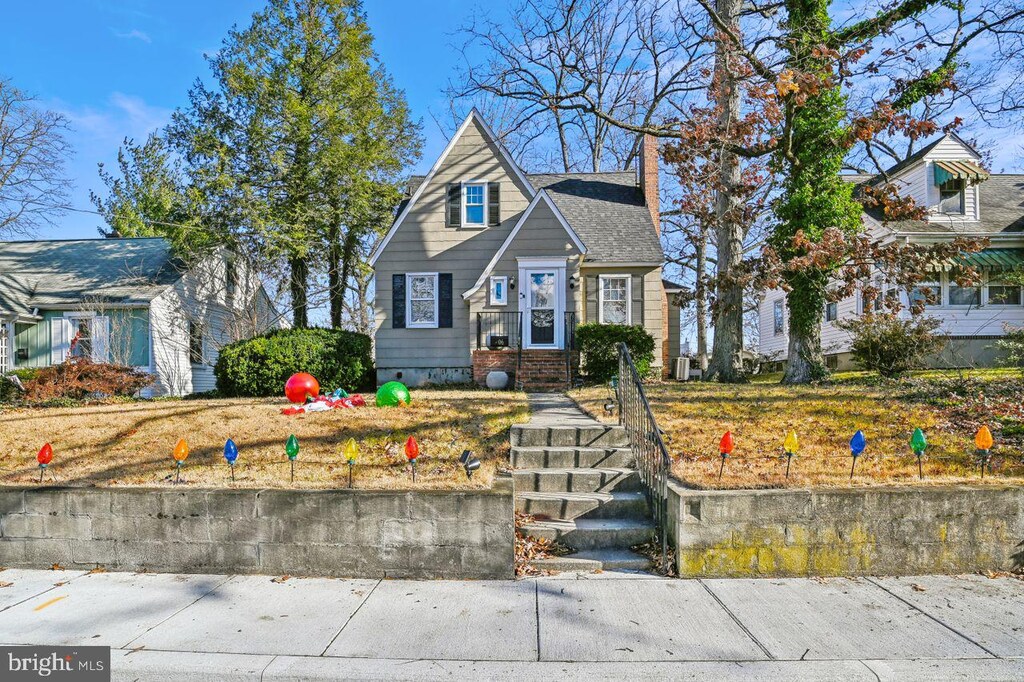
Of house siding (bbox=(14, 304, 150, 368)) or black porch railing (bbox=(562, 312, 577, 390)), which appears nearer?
black porch railing (bbox=(562, 312, 577, 390))

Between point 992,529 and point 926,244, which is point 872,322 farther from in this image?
point 992,529

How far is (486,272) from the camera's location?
16.1m

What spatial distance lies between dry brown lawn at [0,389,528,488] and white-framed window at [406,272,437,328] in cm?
732

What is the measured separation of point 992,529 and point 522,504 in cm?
411

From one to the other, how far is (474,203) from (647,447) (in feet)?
39.2

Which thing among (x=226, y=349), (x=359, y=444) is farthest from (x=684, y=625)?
(x=226, y=349)

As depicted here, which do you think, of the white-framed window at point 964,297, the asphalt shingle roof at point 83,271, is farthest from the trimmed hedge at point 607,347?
the asphalt shingle roof at point 83,271

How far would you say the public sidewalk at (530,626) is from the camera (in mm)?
3924

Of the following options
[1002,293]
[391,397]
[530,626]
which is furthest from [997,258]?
[530,626]

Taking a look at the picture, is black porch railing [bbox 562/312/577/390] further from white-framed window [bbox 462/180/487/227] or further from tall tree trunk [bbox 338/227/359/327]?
tall tree trunk [bbox 338/227/359/327]

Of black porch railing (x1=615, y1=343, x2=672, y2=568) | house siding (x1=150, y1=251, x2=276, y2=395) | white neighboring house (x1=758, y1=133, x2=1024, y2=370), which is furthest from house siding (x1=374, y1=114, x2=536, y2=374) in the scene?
white neighboring house (x1=758, y1=133, x2=1024, y2=370)

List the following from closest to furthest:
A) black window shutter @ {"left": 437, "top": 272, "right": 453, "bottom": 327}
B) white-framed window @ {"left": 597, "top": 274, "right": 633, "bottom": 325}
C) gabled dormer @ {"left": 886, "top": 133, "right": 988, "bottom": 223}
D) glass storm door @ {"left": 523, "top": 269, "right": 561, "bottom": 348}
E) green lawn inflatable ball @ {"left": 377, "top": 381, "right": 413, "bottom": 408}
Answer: green lawn inflatable ball @ {"left": 377, "top": 381, "right": 413, "bottom": 408} → glass storm door @ {"left": 523, "top": 269, "right": 561, "bottom": 348} → white-framed window @ {"left": 597, "top": 274, "right": 633, "bottom": 325} → black window shutter @ {"left": 437, "top": 272, "right": 453, "bottom": 327} → gabled dormer @ {"left": 886, "top": 133, "right": 988, "bottom": 223}

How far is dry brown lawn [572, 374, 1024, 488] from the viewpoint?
253 inches

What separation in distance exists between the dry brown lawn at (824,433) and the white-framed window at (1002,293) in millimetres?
10119
